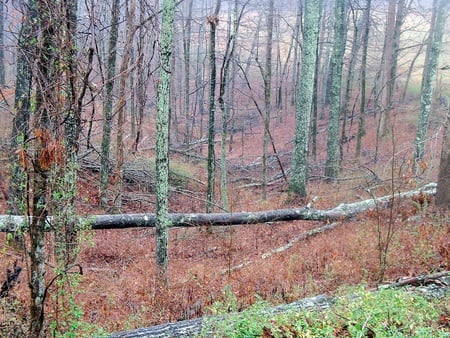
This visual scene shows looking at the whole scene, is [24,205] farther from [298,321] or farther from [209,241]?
[209,241]

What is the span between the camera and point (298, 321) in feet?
11.8

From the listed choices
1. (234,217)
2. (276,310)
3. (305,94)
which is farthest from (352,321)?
(305,94)

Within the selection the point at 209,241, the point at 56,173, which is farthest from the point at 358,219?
the point at 56,173

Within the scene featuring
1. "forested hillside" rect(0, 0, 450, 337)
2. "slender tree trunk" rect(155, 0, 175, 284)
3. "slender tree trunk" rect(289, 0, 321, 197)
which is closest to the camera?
"forested hillside" rect(0, 0, 450, 337)

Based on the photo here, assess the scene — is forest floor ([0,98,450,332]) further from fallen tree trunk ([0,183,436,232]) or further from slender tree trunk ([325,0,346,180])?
slender tree trunk ([325,0,346,180])

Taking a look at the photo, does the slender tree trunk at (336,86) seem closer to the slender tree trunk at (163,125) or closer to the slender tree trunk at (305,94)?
the slender tree trunk at (305,94)

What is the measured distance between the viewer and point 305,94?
1110 centimetres

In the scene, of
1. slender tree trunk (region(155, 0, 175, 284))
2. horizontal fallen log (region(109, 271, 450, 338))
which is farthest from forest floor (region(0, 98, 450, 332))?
horizontal fallen log (region(109, 271, 450, 338))

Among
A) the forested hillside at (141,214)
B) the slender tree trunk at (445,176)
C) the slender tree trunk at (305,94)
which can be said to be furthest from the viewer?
the slender tree trunk at (305,94)

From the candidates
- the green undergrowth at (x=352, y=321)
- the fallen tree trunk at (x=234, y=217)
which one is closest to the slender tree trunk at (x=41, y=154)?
the green undergrowth at (x=352, y=321)

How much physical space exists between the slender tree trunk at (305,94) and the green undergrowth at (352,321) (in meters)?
7.73

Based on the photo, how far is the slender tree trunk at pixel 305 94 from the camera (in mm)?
10758

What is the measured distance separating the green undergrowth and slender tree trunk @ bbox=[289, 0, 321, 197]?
773 centimetres

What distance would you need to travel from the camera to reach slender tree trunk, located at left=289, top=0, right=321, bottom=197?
10.8 m
